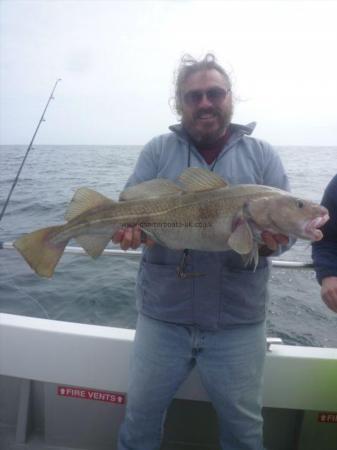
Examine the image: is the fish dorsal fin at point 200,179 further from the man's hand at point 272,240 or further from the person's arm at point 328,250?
the person's arm at point 328,250

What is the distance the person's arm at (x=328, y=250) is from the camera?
8.87 feet

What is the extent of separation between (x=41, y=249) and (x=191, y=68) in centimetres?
167

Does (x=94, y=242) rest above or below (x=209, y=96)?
below

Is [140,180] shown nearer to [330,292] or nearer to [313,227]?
[313,227]

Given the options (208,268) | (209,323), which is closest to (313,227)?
(208,268)

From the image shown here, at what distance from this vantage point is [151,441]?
274 cm

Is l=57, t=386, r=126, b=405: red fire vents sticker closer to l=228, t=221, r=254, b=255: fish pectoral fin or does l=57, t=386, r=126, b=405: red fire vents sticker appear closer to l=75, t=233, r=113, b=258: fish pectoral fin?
A: l=75, t=233, r=113, b=258: fish pectoral fin

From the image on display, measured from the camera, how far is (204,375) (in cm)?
265

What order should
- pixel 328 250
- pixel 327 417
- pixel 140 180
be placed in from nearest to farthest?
pixel 328 250
pixel 140 180
pixel 327 417

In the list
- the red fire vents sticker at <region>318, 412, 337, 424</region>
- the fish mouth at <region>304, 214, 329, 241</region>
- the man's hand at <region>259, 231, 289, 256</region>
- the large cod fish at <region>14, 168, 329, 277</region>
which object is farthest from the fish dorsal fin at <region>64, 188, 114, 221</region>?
the red fire vents sticker at <region>318, 412, 337, 424</region>

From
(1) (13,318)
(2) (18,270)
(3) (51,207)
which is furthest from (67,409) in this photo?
(3) (51,207)

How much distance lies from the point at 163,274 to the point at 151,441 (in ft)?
3.67

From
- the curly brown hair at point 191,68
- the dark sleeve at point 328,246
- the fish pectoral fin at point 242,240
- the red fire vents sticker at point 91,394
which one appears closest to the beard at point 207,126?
the curly brown hair at point 191,68

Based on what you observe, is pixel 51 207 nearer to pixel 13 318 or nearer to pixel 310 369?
pixel 13 318
